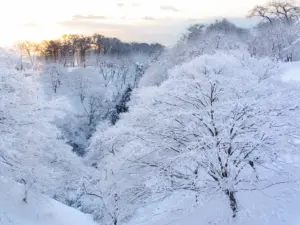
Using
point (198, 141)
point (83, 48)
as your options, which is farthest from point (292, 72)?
point (83, 48)

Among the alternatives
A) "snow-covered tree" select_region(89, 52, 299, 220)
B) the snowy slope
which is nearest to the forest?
"snow-covered tree" select_region(89, 52, 299, 220)

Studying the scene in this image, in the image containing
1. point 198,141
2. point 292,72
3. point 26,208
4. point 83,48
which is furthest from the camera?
point 83,48

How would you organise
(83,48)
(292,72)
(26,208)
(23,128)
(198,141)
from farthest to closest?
(83,48), (292,72), (26,208), (23,128), (198,141)

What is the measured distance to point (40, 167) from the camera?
15836 millimetres

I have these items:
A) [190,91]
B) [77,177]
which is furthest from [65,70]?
[190,91]

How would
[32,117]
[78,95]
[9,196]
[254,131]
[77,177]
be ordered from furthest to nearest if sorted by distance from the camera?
[78,95], [77,177], [9,196], [32,117], [254,131]

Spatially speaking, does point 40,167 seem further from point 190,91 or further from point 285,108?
point 285,108

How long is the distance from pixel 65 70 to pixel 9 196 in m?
63.5

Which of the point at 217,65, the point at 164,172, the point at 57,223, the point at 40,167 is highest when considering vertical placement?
the point at 217,65

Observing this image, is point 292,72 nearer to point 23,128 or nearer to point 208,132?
point 208,132

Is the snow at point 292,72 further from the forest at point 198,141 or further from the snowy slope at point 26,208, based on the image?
the snowy slope at point 26,208

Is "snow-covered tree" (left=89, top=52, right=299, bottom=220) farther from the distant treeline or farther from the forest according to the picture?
the distant treeline

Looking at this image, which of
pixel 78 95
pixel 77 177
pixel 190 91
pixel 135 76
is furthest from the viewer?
pixel 135 76

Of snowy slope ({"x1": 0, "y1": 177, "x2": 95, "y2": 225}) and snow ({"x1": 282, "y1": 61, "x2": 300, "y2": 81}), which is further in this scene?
snow ({"x1": 282, "y1": 61, "x2": 300, "y2": 81})
